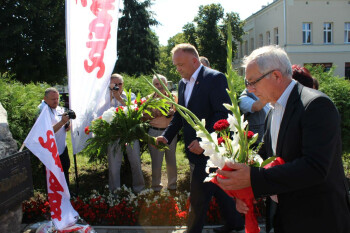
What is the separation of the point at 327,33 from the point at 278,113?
123ft

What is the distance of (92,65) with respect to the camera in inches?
197

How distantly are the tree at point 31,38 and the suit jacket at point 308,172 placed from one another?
20545 millimetres

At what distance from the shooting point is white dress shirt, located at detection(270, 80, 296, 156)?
1.92 meters

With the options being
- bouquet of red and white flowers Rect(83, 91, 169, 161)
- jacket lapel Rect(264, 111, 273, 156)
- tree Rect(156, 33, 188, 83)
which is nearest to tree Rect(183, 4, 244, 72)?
tree Rect(156, 33, 188, 83)

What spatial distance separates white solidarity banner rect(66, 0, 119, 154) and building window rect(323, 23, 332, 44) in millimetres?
34956

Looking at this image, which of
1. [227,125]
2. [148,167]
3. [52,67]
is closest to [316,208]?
[227,125]

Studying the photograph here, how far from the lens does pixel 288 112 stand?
1847 mm

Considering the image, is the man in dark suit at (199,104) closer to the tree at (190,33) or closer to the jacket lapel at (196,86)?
the jacket lapel at (196,86)

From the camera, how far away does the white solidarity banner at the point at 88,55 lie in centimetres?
478

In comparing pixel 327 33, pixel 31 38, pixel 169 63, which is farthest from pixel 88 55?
pixel 169 63

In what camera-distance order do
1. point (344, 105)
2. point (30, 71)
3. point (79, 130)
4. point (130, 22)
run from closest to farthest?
point (79, 130)
point (344, 105)
point (30, 71)
point (130, 22)

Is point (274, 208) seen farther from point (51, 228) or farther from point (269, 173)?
point (51, 228)

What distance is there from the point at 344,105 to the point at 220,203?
3.60m

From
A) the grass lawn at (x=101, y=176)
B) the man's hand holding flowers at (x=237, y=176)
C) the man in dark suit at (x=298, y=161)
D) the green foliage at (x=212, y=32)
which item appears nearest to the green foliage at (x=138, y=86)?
the grass lawn at (x=101, y=176)
